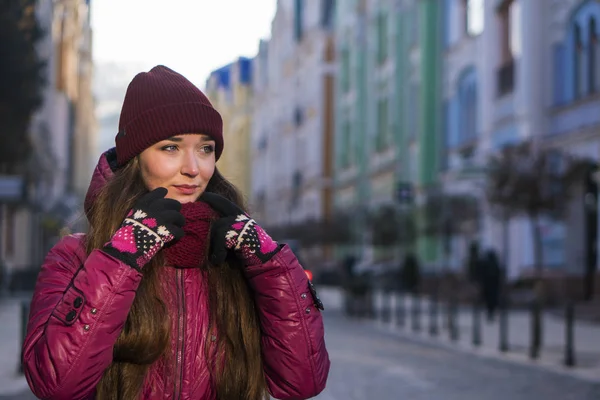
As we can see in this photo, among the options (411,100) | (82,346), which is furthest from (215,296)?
(411,100)

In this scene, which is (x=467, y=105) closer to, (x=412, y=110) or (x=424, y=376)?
(x=412, y=110)

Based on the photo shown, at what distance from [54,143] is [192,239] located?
6936 centimetres

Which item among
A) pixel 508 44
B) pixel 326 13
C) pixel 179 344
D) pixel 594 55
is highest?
pixel 326 13

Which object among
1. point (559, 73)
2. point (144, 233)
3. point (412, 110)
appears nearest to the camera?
point (144, 233)

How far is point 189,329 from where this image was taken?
125 inches

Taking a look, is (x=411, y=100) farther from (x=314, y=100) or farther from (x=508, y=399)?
(x=508, y=399)

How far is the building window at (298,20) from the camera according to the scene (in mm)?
95531

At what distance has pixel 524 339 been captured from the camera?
2033 cm

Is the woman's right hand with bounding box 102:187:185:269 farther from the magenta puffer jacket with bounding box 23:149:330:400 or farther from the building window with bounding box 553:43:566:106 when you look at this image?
the building window with bounding box 553:43:566:106

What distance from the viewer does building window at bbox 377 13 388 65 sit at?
62.0 meters

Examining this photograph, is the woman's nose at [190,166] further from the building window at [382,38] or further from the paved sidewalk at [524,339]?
the building window at [382,38]

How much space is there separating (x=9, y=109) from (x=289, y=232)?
4922 centimetres

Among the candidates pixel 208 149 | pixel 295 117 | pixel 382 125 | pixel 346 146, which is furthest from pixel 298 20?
pixel 208 149

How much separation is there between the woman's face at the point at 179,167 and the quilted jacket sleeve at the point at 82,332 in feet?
1.08
